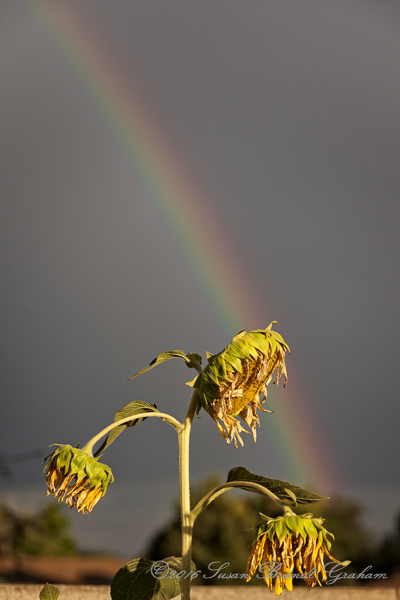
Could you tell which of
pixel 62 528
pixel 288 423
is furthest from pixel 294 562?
pixel 288 423

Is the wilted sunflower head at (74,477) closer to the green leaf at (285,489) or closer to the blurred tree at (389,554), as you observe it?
the green leaf at (285,489)

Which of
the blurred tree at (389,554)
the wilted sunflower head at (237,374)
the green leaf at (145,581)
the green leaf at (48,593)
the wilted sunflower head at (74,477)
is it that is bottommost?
the blurred tree at (389,554)

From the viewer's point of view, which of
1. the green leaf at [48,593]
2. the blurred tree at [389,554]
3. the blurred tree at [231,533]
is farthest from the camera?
the blurred tree at [389,554]

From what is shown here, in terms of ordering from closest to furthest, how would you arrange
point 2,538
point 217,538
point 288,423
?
point 2,538
point 217,538
point 288,423

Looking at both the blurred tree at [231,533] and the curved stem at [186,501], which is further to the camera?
the blurred tree at [231,533]

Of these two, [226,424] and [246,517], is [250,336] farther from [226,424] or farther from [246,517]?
[246,517]

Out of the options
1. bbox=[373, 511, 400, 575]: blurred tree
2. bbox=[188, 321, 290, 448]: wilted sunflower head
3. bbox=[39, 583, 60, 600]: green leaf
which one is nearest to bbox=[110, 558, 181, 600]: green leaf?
bbox=[39, 583, 60, 600]: green leaf

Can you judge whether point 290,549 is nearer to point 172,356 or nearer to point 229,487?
point 229,487

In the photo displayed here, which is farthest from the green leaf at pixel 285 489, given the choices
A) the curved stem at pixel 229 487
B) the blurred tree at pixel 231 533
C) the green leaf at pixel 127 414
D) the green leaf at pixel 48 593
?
the blurred tree at pixel 231 533
